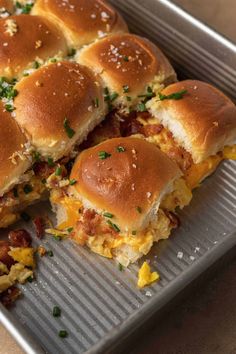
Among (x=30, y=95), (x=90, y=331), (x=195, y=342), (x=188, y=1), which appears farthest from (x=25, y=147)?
(x=188, y=1)

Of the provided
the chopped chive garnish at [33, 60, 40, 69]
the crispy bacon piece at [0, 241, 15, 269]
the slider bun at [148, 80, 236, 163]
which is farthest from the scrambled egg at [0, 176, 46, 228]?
the slider bun at [148, 80, 236, 163]

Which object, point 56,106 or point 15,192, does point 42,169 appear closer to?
point 15,192

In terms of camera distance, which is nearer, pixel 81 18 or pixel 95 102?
pixel 95 102

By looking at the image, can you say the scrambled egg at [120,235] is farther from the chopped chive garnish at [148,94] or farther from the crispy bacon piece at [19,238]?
the chopped chive garnish at [148,94]

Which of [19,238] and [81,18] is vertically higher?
[81,18]

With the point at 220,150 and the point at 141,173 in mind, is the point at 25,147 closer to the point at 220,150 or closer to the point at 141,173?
the point at 141,173

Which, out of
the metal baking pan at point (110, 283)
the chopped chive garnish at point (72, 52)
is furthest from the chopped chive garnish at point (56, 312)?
the chopped chive garnish at point (72, 52)

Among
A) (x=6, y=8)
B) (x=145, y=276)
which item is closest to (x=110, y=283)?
(x=145, y=276)

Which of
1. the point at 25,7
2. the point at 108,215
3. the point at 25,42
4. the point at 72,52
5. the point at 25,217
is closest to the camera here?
the point at 108,215
